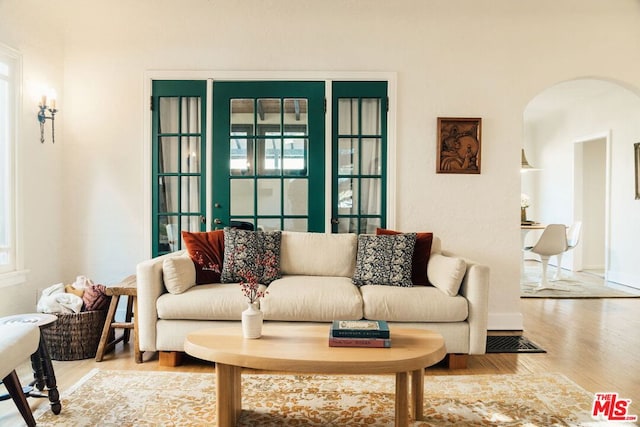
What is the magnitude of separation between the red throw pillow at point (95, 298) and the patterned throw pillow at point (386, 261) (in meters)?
1.85

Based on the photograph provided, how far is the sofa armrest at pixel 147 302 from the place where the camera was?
299 cm

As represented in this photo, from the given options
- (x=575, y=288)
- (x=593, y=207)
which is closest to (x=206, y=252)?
(x=575, y=288)

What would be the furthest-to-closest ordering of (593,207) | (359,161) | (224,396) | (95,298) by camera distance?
1. (593,207)
2. (359,161)
3. (95,298)
4. (224,396)

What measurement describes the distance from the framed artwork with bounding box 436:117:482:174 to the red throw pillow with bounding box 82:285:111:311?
2.91m

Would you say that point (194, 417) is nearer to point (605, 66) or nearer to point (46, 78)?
point (46, 78)

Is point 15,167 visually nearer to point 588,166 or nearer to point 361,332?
point 361,332

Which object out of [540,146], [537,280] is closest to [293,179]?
[537,280]

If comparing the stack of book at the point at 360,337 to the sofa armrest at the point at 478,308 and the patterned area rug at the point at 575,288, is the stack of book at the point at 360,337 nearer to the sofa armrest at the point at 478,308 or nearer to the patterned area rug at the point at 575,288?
the sofa armrest at the point at 478,308

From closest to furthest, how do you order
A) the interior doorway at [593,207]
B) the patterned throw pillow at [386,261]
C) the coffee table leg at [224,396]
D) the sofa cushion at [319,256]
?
the coffee table leg at [224,396]
the patterned throw pillow at [386,261]
the sofa cushion at [319,256]
the interior doorway at [593,207]

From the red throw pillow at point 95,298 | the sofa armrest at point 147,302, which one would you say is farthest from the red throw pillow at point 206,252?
the red throw pillow at point 95,298

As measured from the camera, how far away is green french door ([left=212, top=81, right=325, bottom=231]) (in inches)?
160

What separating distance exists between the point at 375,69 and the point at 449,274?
6.56 feet

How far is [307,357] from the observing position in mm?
1938

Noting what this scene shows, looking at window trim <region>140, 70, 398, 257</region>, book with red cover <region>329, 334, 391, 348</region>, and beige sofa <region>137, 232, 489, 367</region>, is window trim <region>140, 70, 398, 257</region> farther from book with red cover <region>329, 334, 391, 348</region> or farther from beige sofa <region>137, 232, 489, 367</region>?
book with red cover <region>329, 334, 391, 348</region>
